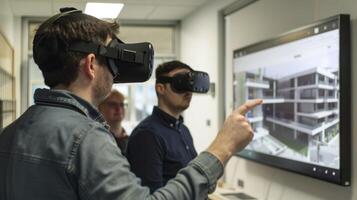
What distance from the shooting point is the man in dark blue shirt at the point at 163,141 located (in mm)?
1835

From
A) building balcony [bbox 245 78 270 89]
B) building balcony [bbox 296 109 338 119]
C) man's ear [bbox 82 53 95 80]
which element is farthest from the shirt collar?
building balcony [bbox 245 78 270 89]

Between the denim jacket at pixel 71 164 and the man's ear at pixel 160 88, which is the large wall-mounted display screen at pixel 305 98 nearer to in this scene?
the man's ear at pixel 160 88

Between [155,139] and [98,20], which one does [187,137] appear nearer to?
[155,139]

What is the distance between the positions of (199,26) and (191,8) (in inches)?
8.4

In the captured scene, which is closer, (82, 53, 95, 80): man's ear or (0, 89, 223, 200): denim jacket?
(0, 89, 223, 200): denim jacket

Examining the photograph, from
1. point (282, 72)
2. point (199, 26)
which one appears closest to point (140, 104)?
point (199, 26)

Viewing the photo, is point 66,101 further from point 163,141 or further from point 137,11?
point 137,11

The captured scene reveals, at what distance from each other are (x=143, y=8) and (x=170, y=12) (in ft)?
1.64

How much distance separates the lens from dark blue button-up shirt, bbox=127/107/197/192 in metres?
1.82

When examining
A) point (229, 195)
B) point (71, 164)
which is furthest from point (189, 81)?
point (229, 195)

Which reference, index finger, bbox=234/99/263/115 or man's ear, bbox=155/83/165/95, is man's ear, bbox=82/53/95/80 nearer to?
index finger, bbox=234/99/263/115

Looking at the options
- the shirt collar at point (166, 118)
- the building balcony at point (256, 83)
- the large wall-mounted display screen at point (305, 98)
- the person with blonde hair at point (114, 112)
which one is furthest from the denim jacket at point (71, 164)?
the person with blonde hair at point (114, 112)

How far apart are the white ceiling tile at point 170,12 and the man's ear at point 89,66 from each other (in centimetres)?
371

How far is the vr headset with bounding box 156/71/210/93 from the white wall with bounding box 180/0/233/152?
2.11 m
